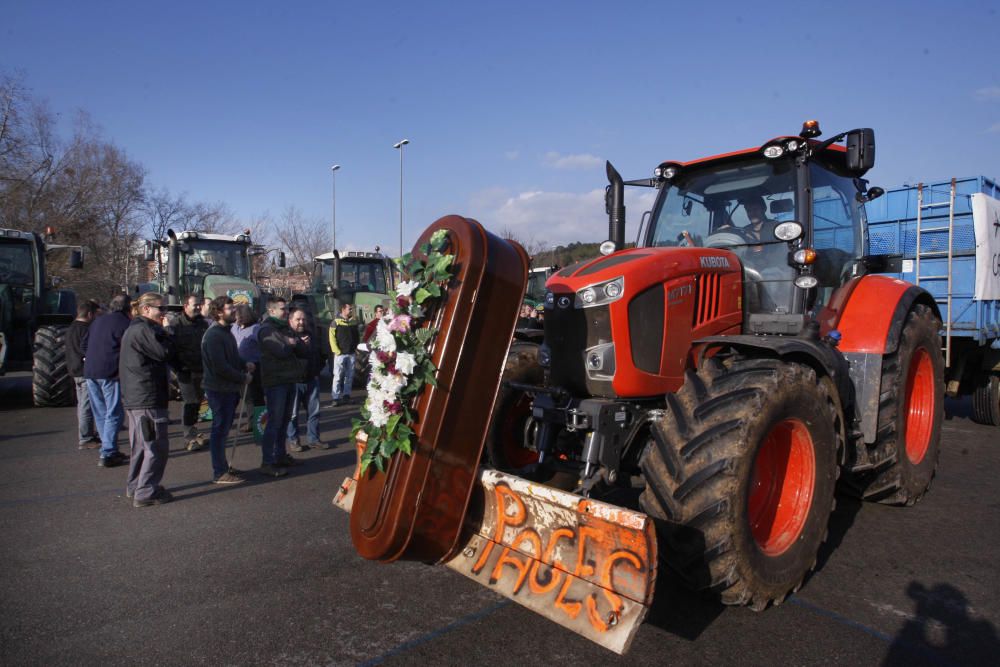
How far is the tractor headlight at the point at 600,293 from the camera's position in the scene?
140 inches

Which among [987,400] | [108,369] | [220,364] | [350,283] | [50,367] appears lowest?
[987,400]

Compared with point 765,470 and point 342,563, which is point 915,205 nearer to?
point 765,470

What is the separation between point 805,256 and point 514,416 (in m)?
2.17

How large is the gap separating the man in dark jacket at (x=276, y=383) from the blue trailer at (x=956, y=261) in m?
6.72

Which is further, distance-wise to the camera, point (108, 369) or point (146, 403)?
point (108, 369)

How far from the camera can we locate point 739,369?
130 inches

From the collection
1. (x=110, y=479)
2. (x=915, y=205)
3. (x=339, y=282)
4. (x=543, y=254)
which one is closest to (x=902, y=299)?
(x=915, y=205)

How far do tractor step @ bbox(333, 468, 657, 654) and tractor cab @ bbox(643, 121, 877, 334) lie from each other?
6.71ft

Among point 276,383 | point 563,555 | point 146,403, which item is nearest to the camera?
point 563,555

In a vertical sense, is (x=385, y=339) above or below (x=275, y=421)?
above

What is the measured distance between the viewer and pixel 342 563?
3994 mm

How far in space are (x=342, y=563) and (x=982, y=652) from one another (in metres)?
3.41

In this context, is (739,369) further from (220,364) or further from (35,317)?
(35,317)

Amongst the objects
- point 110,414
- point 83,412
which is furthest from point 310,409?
point 83,412
